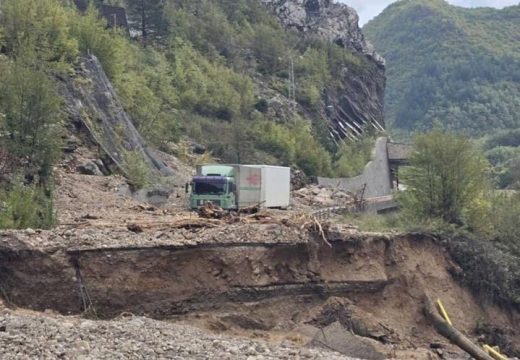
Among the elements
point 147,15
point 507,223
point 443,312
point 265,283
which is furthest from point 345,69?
point 265,283

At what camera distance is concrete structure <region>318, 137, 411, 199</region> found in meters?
63.6

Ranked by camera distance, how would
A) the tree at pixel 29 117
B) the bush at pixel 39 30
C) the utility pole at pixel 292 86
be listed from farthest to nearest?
the utility pole at pixel 292 86 < the bush at pixel 39 30 < the tree at pixel 29 117

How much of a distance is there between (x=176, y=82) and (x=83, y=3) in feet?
62.8

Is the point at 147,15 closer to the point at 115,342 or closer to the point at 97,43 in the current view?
the point at 97,43

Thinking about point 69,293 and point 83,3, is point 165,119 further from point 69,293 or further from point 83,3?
point 69,293

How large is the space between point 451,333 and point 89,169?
1949cm

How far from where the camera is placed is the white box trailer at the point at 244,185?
34.1 meters

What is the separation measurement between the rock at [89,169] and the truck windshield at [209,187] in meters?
6.38

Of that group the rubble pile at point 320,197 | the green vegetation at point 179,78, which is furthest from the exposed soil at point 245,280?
the rubble pile at point 320,197

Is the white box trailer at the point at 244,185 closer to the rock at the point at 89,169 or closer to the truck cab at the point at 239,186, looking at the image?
the truck cab at the point at 239,186

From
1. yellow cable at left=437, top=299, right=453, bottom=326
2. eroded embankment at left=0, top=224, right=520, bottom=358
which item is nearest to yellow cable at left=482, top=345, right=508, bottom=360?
eroded embankment at left=0, top=224, right=520, bottom=358

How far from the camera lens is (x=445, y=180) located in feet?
114

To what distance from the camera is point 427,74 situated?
175750mm

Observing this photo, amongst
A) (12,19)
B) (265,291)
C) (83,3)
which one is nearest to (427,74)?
(83,3)
